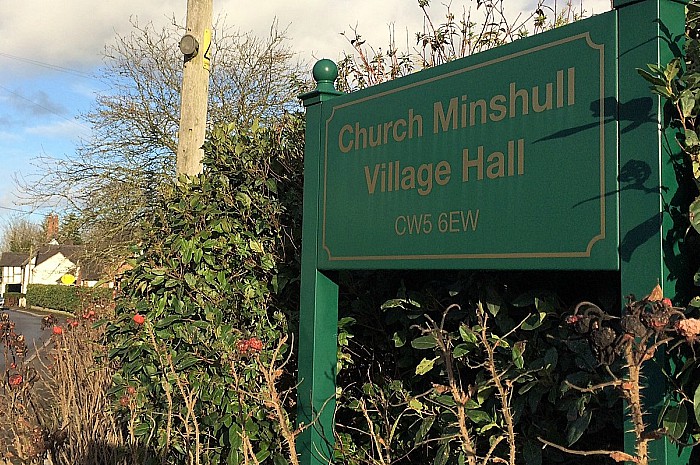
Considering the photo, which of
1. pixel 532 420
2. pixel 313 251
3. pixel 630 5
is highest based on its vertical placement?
pixel 630 5

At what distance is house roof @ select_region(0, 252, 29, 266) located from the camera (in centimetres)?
8688

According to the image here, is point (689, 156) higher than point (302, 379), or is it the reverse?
point (689, 156)

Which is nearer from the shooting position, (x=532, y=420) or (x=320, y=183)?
(x=532, y=420)

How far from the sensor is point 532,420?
2.49m

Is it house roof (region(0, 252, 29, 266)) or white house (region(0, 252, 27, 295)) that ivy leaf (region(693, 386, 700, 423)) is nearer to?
house roof (region(0, 252, 29, 266))

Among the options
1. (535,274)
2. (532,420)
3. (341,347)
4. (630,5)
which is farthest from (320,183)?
(630,5)

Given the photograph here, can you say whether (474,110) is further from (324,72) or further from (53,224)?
(53,224)

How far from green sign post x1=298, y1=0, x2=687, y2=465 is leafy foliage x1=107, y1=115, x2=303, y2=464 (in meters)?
0.56

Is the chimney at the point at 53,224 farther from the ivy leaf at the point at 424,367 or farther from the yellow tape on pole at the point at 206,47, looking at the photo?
the ivy leaf at the point at 424,367

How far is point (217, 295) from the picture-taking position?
4191 millimetres

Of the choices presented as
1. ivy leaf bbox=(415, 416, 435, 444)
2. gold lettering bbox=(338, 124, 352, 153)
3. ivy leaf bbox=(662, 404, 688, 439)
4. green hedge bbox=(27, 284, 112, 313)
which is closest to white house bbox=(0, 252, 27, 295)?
green hedge bbox=(27, 284, 112, 313)

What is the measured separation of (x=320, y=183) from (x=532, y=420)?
1.44 metres

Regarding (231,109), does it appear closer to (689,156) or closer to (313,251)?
(313,251)

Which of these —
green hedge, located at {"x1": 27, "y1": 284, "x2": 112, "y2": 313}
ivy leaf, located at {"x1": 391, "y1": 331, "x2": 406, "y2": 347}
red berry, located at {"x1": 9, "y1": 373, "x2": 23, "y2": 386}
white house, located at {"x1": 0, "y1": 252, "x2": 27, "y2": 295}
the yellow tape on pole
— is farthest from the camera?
white house, located at {"x1": 0, "y1": 252, "x2": 27, "y2": 295}
